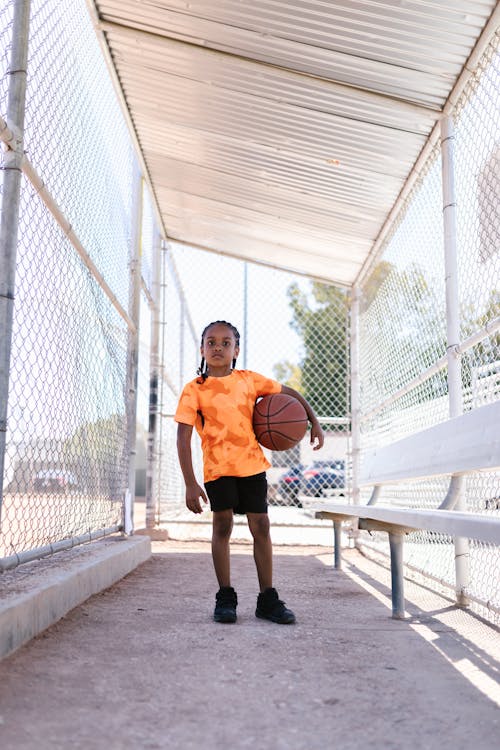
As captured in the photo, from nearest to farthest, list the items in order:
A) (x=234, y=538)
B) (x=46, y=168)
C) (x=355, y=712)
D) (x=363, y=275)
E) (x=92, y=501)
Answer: (x=355, y=712)
(x=46, y=168)
(x=92, y=501)
(x=363, y=275)
(x=234, y=538)

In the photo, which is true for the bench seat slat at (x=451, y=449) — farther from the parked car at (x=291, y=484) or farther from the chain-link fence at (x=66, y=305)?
the parked car at (x=291, y=484)

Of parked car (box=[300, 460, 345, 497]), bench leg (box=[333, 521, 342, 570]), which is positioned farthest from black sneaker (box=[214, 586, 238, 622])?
parked car (box=[300, 460, 345, 497])

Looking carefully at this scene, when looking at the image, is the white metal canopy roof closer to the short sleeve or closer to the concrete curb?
the short sleeve

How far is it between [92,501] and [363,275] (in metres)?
4.53

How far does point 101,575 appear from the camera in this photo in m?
4.17

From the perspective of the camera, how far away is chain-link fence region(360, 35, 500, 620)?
12.9ft

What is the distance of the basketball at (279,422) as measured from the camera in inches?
149

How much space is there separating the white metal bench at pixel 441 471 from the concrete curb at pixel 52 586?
141 centimetres

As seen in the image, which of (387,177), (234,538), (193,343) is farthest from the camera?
(193,343)

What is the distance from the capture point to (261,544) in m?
3.69

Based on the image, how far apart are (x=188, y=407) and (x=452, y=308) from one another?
1676 millimetres

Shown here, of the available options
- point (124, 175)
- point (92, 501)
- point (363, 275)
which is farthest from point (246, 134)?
point (92, 501)

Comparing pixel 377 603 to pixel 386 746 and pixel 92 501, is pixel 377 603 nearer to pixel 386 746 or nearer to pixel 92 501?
pixel 92 501

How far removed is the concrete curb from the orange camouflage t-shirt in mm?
824
